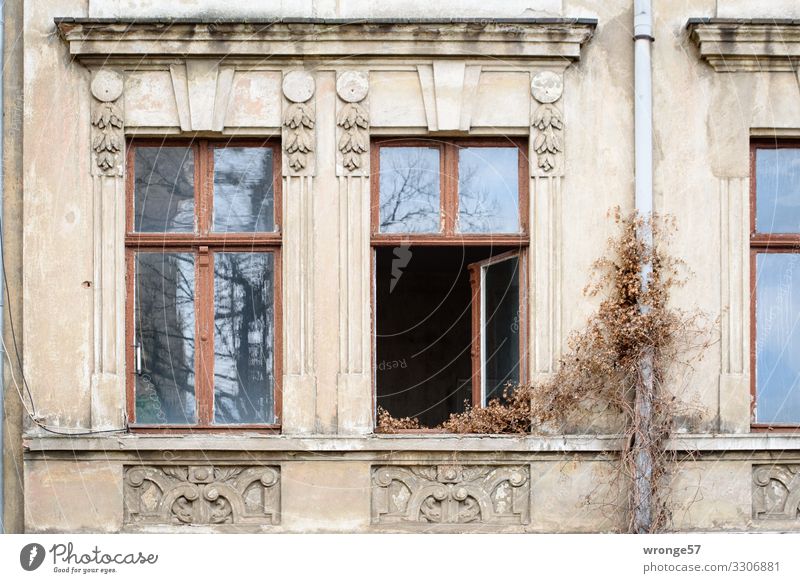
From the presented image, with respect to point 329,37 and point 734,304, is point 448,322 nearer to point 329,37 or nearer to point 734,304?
point 734,304

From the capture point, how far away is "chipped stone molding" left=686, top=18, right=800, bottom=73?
829 cm

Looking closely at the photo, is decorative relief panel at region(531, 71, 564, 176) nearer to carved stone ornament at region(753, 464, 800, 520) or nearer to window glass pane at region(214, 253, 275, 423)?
window glass pane at region(214, 253, 275, 423)

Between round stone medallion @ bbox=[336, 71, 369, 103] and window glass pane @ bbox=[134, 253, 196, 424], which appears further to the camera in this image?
window glass pane @ bbox=[134, 253, 196, 424]

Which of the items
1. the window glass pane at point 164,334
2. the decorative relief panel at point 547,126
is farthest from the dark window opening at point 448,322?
the window glass pane at point 164,334

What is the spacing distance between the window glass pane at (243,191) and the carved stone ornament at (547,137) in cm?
208

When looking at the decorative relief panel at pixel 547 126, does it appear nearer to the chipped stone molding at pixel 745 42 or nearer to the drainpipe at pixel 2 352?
the chipped stone molding at pixel 745 42

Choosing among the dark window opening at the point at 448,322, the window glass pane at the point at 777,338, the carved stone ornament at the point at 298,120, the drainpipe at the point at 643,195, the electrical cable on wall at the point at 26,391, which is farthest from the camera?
the dark window opening at the point at 448,322

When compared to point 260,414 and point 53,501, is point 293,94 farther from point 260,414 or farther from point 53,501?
point 53,501

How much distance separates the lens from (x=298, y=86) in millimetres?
8422

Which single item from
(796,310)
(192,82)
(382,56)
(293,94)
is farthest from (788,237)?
(192,82)

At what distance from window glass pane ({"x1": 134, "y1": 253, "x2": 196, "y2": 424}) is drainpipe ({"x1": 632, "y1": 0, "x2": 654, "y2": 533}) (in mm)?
3429

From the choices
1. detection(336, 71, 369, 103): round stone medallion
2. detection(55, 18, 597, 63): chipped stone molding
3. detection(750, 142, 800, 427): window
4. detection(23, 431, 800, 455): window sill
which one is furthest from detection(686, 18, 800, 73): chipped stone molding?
detection(23, 431, 800, 455): window sill

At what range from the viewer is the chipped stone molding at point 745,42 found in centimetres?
829

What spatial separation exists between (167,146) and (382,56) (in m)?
1.82
